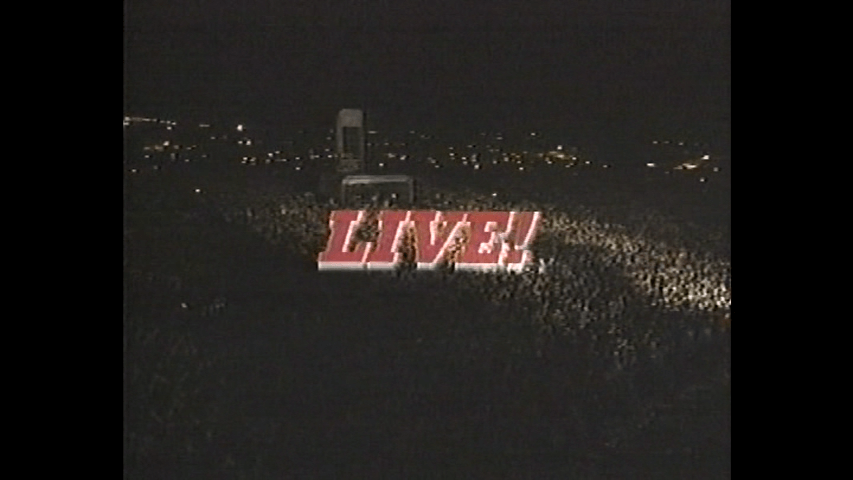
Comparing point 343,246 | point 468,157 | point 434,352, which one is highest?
point 468,157

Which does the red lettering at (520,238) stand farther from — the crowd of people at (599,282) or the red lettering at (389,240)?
the red lettering at (389,240)

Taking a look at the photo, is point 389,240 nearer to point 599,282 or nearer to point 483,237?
point 483,237

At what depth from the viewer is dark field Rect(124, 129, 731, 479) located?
3.83 ft

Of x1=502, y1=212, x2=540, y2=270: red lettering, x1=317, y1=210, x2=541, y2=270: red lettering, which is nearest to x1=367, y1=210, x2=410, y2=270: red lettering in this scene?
x1=317, y1=210, x2=541, y2=270: red lettering

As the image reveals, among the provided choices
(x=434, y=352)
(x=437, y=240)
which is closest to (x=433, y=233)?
(x=437, y=240)

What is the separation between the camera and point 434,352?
46.3 inches

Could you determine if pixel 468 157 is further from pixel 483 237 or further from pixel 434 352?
pixel 434 352

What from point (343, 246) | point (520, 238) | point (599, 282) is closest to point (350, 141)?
point (343, 246)

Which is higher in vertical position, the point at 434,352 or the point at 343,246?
the point at 343,246

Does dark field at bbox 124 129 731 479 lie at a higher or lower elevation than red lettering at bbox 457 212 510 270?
lower

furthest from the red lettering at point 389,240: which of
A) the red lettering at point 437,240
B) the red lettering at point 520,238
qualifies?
the red lettering at point 520,238

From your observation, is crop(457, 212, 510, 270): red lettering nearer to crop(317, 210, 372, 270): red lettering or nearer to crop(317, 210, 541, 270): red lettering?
crop(317, 210, 541, 270): red lettering

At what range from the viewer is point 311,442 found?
3.84 ft
